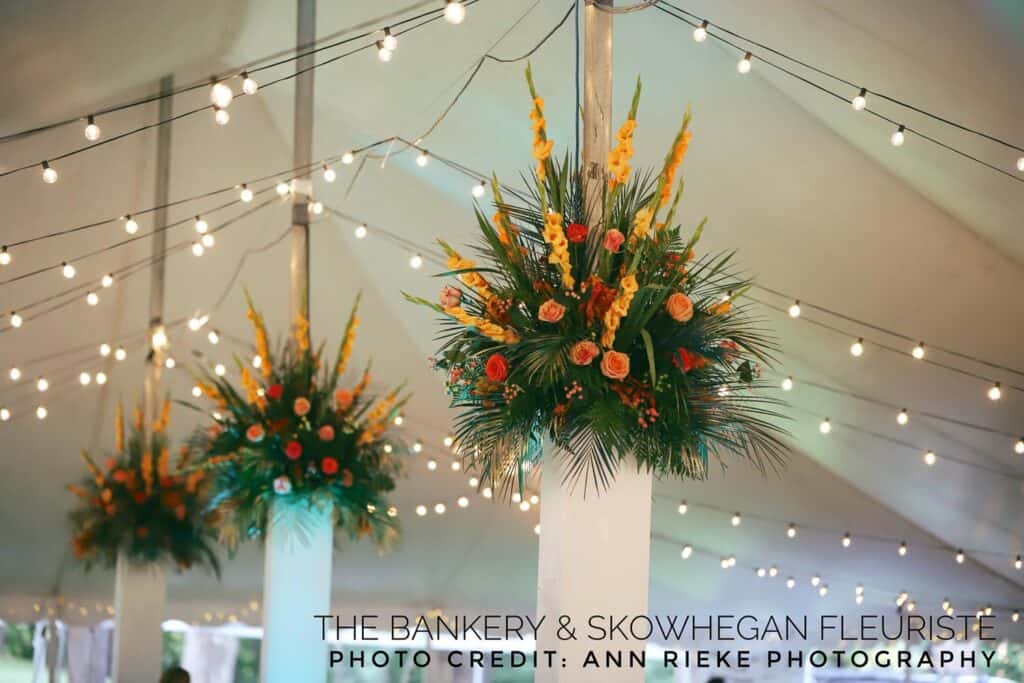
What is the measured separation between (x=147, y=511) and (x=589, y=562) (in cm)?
581

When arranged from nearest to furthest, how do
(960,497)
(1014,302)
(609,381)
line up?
1. (609,381)
2. (1014,302)
3. (960,497)

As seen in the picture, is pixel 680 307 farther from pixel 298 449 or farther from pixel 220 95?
pixel 298 449

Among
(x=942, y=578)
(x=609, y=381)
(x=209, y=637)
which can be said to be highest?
(x=609, y=381)

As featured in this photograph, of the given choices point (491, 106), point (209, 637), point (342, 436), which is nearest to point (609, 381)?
point (342, 436)

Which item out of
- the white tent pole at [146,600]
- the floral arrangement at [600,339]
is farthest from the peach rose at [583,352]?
the white tent pole at [146,600]

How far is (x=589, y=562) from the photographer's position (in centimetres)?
321

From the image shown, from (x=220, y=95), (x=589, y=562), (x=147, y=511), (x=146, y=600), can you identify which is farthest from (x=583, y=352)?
(x=146, y=600)

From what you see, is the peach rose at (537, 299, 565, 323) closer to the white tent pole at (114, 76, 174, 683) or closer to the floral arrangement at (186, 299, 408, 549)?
the floral arrangement at (186, 299, 408, 549)

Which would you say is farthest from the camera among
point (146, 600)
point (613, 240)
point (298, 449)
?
point (146, 600)

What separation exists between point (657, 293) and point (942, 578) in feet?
18.1

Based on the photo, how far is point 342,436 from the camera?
20.1 ft

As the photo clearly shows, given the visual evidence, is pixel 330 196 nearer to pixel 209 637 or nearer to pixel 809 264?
pixel 809 264

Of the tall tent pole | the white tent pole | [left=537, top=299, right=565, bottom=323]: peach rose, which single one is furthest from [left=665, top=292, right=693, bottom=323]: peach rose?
the white tent pole

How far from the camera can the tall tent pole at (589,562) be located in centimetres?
317
